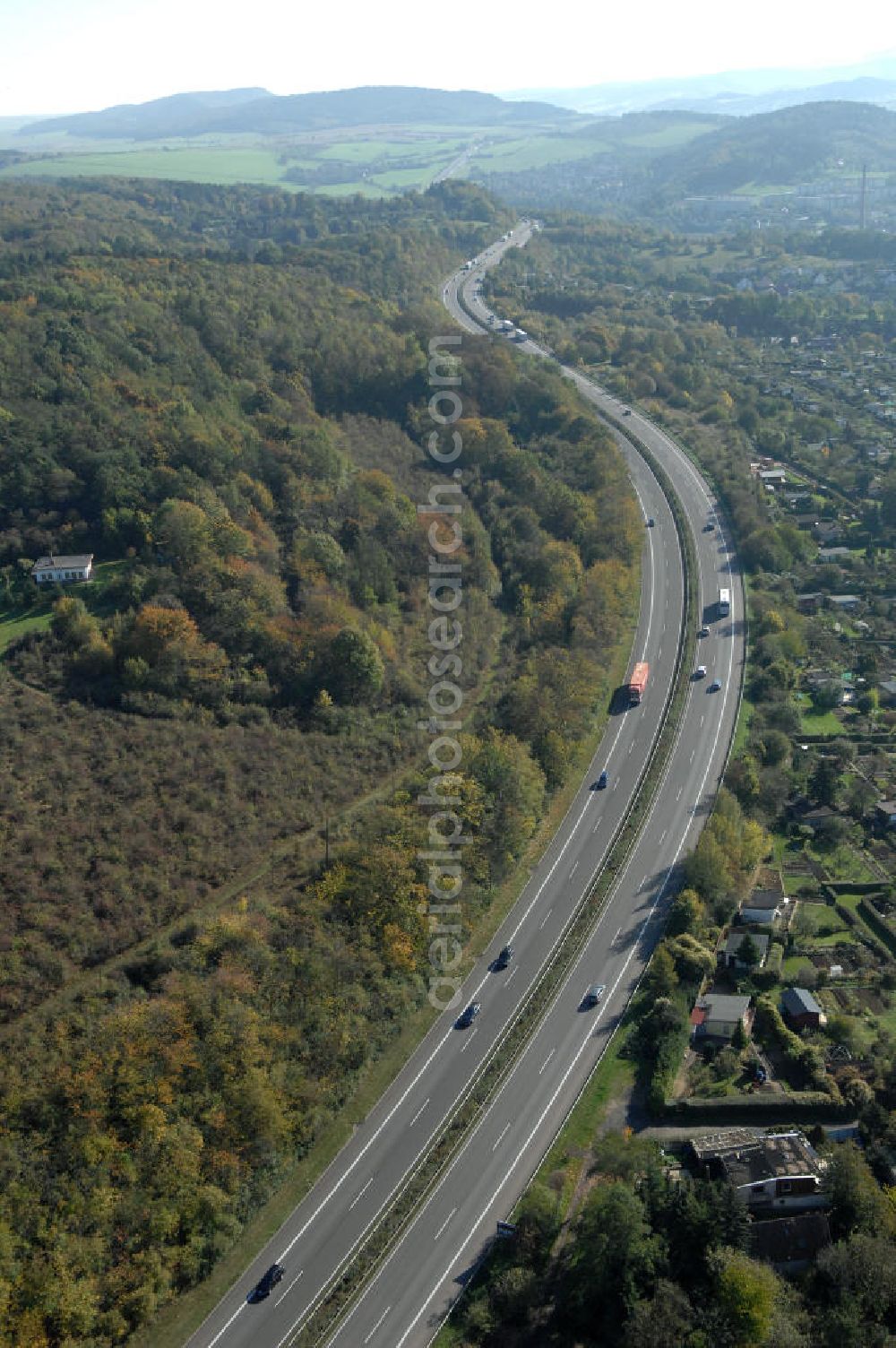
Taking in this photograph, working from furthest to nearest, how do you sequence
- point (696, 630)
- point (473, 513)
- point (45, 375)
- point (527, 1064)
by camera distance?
point (473, 513), point (696, 630), point (45, 375), point (527, 1064)

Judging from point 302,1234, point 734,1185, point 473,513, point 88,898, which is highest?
point 473,513

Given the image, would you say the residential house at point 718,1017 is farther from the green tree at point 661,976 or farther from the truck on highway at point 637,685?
the truck on highway at point 637,685

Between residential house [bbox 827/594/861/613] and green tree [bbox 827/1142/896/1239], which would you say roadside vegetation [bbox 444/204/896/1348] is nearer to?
green tree [bbox 827/1142/896/1239]

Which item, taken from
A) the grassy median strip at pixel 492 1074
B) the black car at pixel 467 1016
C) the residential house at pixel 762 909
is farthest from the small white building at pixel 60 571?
the residential house at pixel 762 909

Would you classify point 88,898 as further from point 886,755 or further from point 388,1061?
point 886,755

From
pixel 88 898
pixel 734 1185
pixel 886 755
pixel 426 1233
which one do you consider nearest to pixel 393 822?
pixel 88 898

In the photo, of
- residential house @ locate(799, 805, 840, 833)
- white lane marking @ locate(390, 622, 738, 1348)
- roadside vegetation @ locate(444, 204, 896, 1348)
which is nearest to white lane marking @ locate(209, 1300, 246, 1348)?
white lane marking @ locate(390, 622, 738, 1348)
